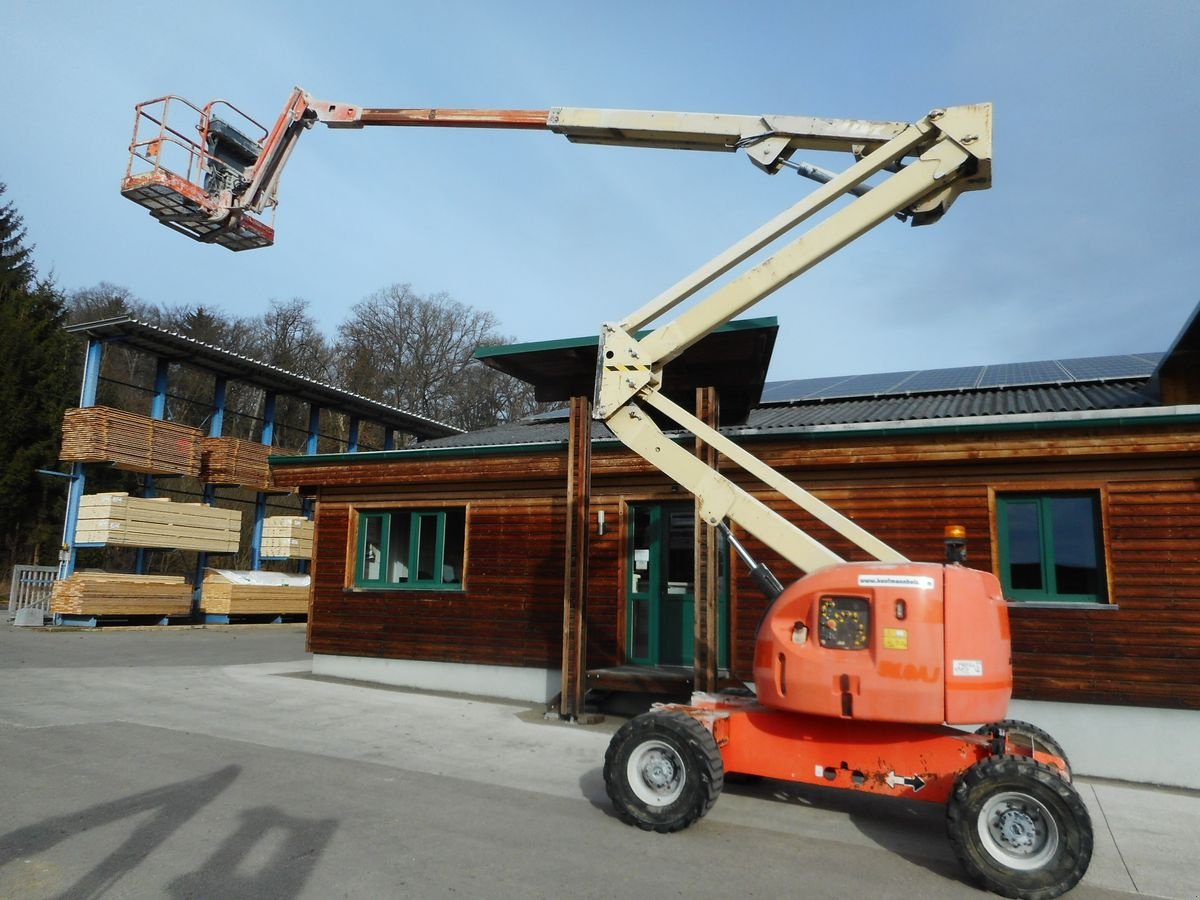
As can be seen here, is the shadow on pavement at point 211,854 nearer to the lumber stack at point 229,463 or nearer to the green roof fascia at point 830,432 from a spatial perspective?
the green roof fascia at point 830,432

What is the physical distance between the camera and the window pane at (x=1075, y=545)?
9.24 m

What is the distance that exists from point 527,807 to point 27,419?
34837 millimetres

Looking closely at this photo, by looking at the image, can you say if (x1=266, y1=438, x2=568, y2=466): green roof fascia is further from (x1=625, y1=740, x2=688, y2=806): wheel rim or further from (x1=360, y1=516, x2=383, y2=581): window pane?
(x1=625, y1=740, x2=688, y2=806): wheel rim

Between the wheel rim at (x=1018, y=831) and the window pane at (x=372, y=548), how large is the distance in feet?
35.1

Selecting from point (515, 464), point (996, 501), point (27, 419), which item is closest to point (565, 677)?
point (515, 464)

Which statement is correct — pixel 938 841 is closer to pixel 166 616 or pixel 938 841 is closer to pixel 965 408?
pixel 965 408

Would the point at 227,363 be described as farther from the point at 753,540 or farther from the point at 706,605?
the point at 706,605

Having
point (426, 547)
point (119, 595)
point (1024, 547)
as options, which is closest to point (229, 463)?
point (119, 595)

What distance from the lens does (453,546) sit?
43.8 ft

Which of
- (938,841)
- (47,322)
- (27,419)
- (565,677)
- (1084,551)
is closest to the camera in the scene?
(938,841)

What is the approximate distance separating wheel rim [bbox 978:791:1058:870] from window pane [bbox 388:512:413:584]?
33.8 ft

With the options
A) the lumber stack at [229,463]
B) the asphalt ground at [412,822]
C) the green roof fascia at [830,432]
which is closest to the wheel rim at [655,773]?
the asphalt ground at [412,822]

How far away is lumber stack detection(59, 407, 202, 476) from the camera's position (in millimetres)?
22094

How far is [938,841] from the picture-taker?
6.33 meters
